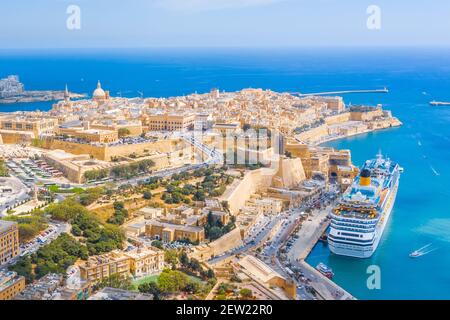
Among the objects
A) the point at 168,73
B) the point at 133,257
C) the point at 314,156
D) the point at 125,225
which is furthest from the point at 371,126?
the point at 168,73

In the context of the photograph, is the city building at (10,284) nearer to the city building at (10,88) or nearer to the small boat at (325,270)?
the small boat at (325,270)

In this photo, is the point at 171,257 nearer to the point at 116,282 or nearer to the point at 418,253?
the point at 116,282

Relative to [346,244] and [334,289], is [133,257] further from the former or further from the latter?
[346,244]

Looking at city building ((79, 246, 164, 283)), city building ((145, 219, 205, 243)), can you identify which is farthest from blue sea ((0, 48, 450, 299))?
city building ((79, 246, 164, 283))

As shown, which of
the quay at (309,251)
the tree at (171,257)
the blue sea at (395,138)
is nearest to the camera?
the quay at (309,251)

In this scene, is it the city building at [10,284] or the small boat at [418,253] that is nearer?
the city building at [10,284]

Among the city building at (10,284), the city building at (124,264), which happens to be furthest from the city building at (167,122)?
the city building at (10,284)

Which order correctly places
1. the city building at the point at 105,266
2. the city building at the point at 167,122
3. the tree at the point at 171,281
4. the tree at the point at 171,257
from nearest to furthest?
1. the tree at the point at 171,281
2. the city building at the point at 105,266
3. the tree at the point at 171,257
4. the city building at the point at 167,122
